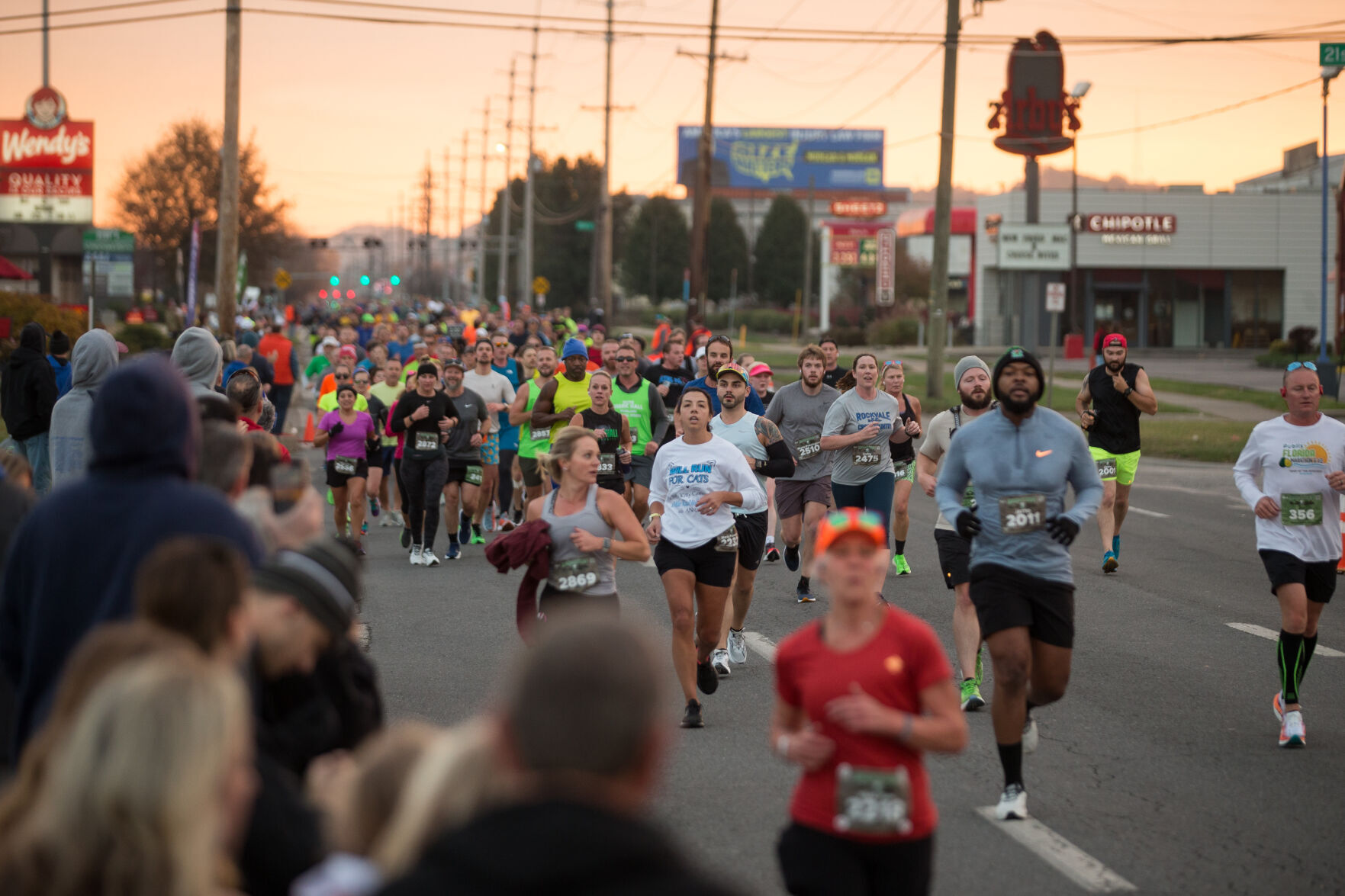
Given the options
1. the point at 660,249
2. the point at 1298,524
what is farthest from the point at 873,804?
the point at 660,249

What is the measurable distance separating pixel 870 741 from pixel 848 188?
133 m

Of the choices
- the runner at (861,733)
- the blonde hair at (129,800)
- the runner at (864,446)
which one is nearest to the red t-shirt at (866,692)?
the runner at (861,733)

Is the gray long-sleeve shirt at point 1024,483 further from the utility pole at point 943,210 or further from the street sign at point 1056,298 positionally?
the utility pole at point 943,210

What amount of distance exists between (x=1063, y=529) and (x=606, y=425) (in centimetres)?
589

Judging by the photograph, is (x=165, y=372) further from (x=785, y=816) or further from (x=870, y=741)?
(x=785, y=816)

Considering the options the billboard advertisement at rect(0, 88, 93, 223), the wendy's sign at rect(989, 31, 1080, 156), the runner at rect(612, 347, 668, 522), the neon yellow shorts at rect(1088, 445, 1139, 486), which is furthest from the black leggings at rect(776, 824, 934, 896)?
the billboard advertisement at rect(0, 88, 93, 223)

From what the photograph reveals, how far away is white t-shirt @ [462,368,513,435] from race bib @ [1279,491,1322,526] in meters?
9.36

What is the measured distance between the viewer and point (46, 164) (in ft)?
182

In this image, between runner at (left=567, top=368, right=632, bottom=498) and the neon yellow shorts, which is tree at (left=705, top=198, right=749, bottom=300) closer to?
the neon yellow shorts

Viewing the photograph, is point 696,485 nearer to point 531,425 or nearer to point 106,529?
point 106,529

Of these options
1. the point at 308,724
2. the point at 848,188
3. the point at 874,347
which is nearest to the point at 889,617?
the point at 308,724

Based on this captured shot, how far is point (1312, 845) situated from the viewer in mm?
5891

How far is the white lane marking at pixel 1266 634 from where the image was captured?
32.6 ft

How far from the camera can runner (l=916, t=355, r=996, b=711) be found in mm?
8211
